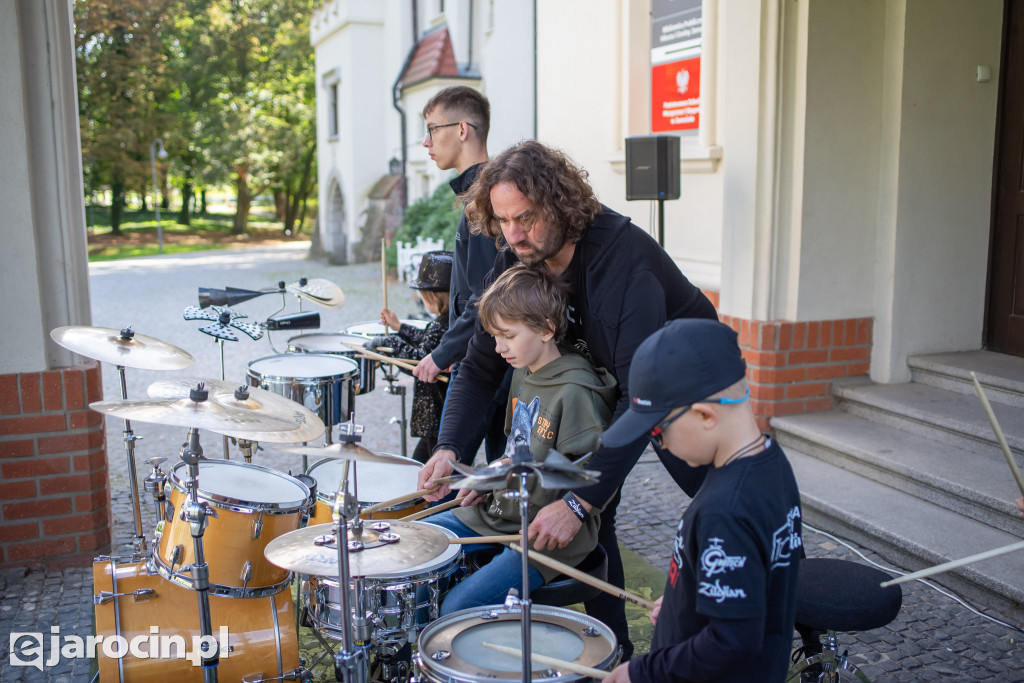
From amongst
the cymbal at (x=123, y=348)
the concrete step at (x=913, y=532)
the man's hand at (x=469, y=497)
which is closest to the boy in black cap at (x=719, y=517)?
the man's hand at (x=469, y=497)

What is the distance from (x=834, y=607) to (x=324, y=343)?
3869 millimetres

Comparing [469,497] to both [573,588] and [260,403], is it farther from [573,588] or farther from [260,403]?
[260,403]

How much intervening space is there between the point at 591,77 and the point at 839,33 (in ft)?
11.1

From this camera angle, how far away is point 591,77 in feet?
28.4

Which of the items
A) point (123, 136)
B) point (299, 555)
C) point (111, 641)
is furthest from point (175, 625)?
point (123, 136)

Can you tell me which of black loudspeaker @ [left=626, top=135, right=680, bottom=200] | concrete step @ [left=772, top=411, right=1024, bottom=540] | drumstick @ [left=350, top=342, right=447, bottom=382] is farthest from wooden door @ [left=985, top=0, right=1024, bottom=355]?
drumstick @ [left=350, top=342, right=447, bottom=382]

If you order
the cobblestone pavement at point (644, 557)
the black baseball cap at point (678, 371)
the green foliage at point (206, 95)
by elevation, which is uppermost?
the green foliage at point (206, 95)

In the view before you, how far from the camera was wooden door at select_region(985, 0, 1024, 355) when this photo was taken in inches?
223

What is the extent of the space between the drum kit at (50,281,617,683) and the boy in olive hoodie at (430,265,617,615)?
0.51ft

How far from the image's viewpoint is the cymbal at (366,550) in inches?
93.1

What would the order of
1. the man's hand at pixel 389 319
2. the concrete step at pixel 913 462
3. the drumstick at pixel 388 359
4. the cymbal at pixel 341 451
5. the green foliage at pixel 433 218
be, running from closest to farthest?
the cymbal at pixel 341 451 < the concrete step at pixel 913 462 < the drumstick at pixel 388 359 < the man's hand at pixel 389 319 < the green foliage at pixel 433 218

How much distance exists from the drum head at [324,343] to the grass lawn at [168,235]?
788 inches

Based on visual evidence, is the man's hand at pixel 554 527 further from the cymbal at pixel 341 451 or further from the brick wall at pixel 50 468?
the brick wall at pixel 50 468

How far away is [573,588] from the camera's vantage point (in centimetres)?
282
